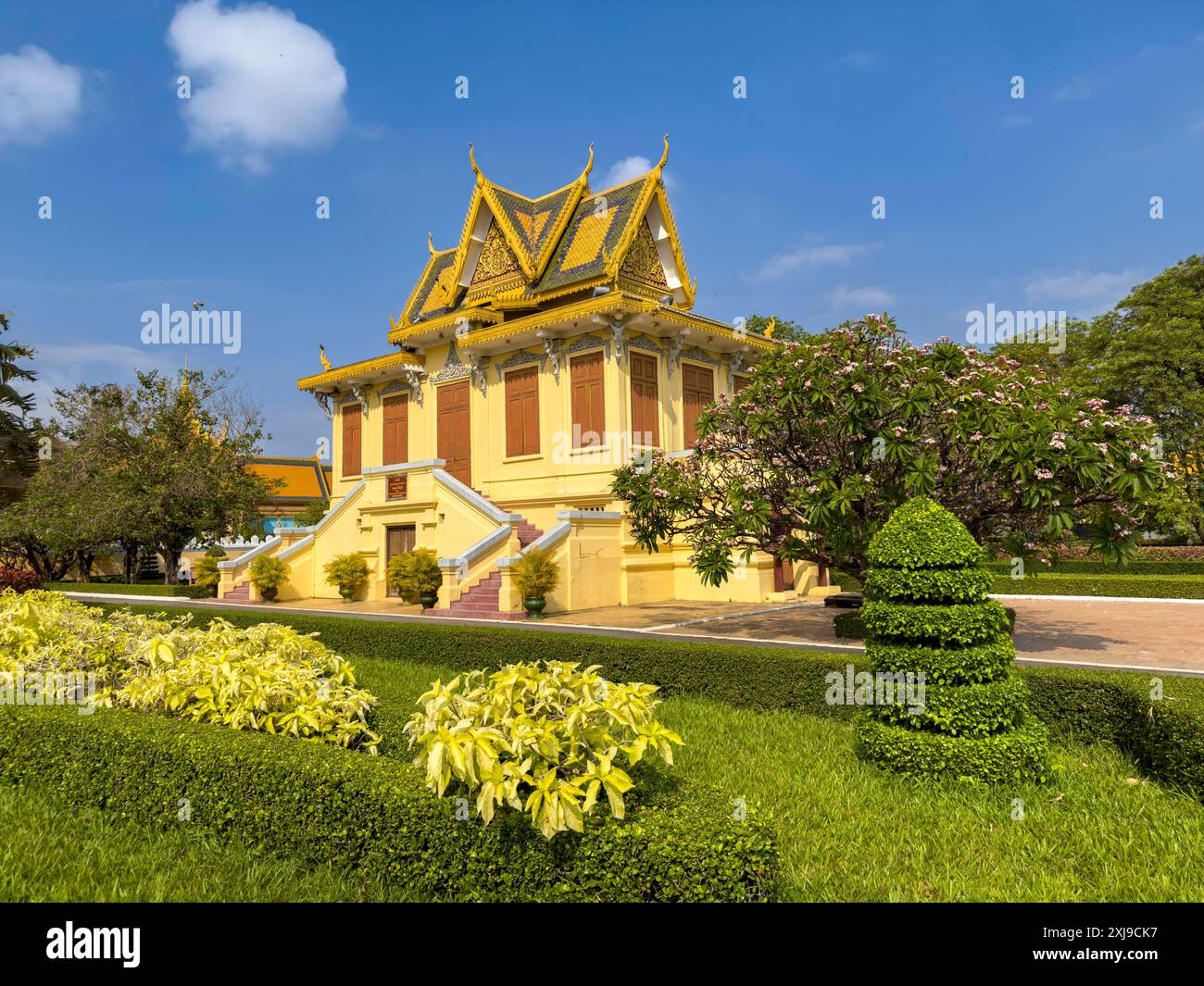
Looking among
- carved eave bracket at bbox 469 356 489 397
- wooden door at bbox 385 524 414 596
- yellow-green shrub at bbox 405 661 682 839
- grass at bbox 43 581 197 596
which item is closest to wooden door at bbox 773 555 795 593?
wooden door at bbox 385 524 414 596

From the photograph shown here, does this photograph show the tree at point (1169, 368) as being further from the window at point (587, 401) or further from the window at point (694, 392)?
the window at point (587, 401)

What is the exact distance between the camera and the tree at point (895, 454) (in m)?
9.33

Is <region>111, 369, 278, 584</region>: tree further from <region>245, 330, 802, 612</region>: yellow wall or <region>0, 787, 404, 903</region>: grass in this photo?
<region>0, 787, 404, 903</region>: grass

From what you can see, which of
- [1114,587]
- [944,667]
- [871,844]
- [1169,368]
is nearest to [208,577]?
[944,667]

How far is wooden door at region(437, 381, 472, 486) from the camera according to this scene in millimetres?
23750

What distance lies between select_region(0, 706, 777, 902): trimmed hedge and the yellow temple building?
35.6 ft

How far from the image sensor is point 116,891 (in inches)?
158

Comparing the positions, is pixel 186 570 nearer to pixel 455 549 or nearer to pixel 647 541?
pixel 455 549

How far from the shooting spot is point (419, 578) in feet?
Answer: 57.2

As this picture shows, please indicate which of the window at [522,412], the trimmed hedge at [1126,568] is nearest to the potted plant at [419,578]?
the window at [522,412]

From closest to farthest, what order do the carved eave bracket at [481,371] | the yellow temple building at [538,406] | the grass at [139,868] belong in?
the grass at [139,868] → the yellow temple building at [538,406] → the carved eave bracket at [481,371]

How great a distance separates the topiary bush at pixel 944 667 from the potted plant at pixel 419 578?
12798 mm

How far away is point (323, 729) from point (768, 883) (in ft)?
10.6
